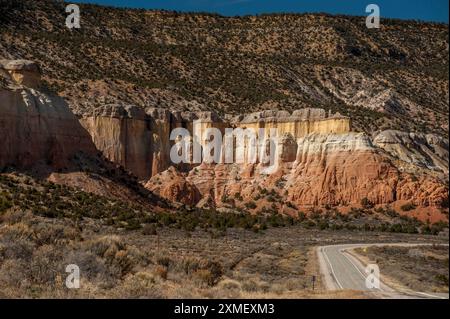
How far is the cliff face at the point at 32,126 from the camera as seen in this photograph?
48125 millimetres

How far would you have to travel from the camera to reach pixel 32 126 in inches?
1959

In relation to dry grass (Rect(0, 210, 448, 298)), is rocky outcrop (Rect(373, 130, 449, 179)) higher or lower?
higher

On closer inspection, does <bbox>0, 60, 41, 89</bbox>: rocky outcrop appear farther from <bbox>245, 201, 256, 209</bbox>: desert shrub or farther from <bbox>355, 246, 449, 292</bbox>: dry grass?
<bbox>355, 246, 449, 292</bbox>: dry grass

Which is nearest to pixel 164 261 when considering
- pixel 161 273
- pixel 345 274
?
pixel 161 273

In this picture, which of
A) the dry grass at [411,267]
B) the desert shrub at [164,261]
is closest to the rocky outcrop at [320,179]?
the dry grass at [411,267]

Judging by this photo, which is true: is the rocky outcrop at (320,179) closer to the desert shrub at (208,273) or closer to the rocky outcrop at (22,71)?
the rocky outcrop at (22,71)

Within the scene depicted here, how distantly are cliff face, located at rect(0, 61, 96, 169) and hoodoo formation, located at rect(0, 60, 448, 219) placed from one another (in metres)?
0.08

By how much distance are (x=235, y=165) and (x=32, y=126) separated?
27.3 metres

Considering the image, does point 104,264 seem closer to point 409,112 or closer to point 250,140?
point 250,140

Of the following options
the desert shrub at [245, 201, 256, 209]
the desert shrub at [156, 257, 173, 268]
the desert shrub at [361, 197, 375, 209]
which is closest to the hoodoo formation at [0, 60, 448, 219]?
the desert shrub at [361, 197, 375, 209]

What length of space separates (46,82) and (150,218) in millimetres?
36314

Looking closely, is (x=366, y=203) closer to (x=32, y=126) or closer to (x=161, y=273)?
(x=32, y=126)

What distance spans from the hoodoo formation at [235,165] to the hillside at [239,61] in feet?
22.9

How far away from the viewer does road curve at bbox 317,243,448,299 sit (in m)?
14.2
